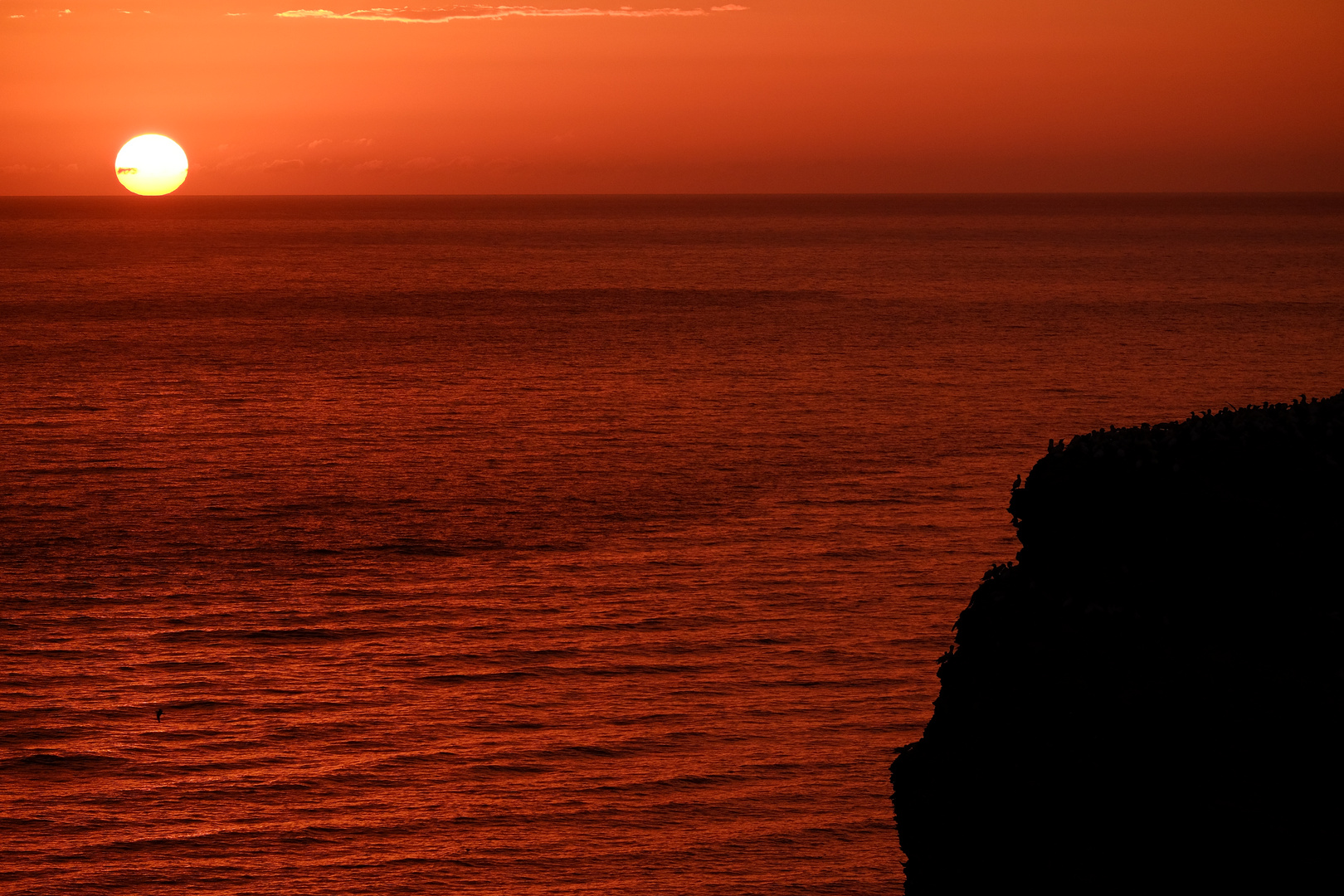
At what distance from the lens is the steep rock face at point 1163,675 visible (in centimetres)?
875

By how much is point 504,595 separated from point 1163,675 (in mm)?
16666

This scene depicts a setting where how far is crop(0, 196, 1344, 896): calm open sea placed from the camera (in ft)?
51.3

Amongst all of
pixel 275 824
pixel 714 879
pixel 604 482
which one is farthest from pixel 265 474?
pixel 714 879

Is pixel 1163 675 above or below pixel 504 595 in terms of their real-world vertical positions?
below

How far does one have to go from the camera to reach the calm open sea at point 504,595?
1564 cm

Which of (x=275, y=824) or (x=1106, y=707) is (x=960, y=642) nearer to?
(x=1106, y=707)

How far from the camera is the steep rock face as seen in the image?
8.75m

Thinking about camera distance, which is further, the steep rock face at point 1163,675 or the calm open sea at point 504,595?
the calm open sea at point 504,595

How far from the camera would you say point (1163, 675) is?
9.18 meters

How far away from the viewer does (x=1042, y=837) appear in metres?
9.66

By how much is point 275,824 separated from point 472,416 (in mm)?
30887

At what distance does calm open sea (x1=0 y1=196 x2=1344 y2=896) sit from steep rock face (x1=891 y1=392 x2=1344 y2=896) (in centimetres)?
562

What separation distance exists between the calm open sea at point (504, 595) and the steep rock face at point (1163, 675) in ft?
18.4

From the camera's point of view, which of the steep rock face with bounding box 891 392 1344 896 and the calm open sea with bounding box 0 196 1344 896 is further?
the calm open sea with bounding box 0 196 1344 896
